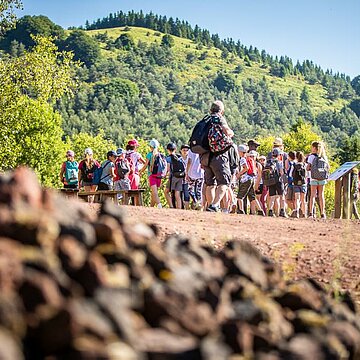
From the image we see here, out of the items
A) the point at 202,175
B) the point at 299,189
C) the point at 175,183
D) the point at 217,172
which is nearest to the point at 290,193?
the point at 299,189

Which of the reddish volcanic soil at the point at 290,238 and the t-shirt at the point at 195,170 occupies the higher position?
the t-shirt at the point at 195,170

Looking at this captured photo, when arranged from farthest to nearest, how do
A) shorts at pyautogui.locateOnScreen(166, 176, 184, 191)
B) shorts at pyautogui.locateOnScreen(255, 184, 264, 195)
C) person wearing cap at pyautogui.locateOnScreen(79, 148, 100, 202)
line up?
shorts at pyautogui.locateOnScreen(255, 184, 264, 195)
person wearing cap at pyautogui.locateOnScreen(79, 148, 100, 202)
shorts at pyautogui.locateOnScreen(166, 176, 184, 191)

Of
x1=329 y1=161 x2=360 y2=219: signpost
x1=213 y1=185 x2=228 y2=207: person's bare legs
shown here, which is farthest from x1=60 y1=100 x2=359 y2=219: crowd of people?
x1=213 y1=185 x2=228 y2=207: person's bare legs

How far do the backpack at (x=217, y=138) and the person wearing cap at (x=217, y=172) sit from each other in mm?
63

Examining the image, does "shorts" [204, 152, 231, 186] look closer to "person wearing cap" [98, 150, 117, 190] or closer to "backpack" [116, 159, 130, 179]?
"backpack" [116, 159, 130, 179]

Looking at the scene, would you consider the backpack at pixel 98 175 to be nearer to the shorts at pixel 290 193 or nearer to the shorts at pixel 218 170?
the shorts at pixel 290 193

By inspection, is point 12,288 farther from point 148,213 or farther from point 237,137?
point 237,137

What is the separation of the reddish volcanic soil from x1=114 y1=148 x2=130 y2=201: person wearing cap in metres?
6.62

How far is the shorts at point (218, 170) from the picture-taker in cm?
1423

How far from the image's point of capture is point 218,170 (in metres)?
14.3

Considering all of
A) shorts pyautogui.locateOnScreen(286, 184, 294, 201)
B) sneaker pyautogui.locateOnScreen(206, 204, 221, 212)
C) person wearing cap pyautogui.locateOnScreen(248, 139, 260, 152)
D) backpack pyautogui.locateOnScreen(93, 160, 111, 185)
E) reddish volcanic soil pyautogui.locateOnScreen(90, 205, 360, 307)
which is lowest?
reddish volcanic soil pyautogui.locateOnScreen(90, 205, 360, 307)

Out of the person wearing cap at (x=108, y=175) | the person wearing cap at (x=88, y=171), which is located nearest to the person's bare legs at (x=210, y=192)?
the person wearing cap at (x=108, y=175)

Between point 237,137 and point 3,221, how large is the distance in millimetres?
182476

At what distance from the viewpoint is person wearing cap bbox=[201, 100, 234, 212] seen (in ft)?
46.6
